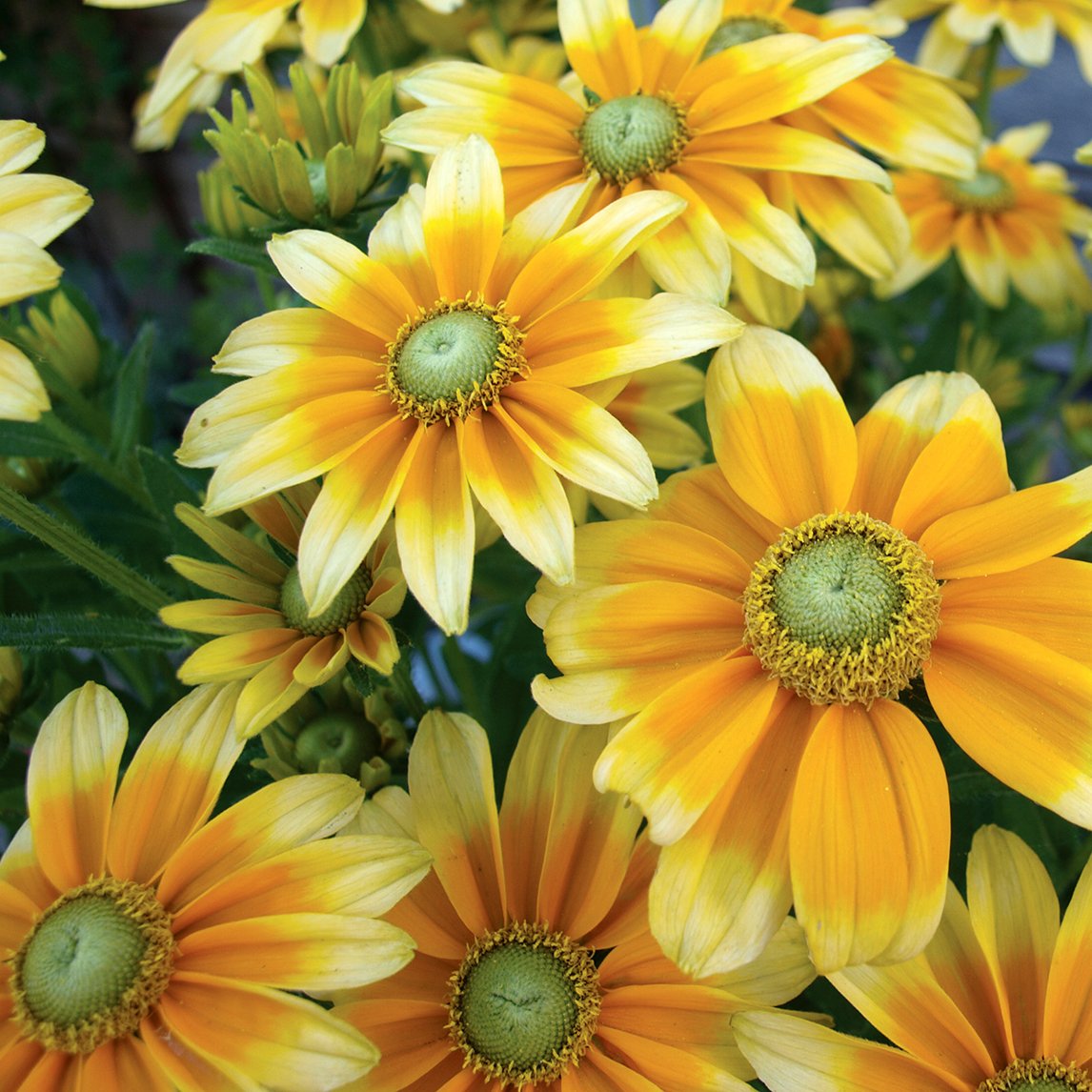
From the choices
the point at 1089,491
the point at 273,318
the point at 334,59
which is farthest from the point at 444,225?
the point at 1089,491

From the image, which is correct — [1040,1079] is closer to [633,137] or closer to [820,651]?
[820,651]

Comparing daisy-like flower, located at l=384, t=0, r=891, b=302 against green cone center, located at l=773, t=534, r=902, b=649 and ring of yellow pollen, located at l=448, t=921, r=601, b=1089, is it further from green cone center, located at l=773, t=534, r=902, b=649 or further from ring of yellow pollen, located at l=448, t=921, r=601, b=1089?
ring of yellow pollen, located at l=448, t=921, r=601, b=1089

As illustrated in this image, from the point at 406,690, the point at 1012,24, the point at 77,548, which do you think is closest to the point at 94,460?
the point at 77,548

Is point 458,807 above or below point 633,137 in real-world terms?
below

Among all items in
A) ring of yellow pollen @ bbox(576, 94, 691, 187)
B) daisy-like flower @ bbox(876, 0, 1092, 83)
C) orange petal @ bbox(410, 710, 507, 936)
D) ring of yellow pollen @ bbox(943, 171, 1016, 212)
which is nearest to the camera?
orange petal @ bbox(410, 710, 507, 936)

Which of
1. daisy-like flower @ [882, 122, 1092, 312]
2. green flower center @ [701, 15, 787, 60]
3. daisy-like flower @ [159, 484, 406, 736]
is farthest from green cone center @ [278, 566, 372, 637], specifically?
daisy-like flower @ [882, 122, 1092, 312]

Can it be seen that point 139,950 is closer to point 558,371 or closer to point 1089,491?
point 558,371
